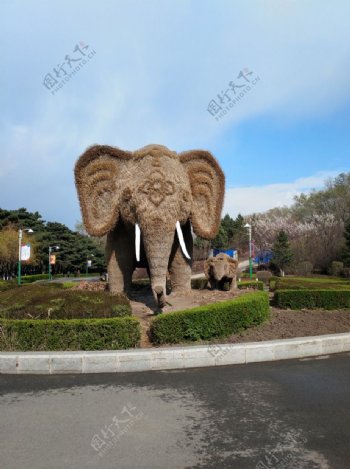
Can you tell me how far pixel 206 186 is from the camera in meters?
11.6

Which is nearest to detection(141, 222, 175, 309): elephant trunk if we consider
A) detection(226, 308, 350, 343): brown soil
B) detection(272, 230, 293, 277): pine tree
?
detection(226, 308, 350, 343): brown soil

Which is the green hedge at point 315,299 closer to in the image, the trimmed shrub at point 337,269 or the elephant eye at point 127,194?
the elephant eye at point 127,194

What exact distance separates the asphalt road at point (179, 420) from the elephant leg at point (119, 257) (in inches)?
190

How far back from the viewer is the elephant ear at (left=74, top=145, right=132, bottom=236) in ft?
35.8

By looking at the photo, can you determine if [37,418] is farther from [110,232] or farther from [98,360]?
[110,232]

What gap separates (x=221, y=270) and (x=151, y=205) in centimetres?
370

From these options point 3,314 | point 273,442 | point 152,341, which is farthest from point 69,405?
point 3,314

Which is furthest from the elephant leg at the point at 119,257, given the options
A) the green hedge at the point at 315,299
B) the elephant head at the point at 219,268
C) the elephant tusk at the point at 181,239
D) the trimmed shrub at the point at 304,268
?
the trimmed shrub at the point at 304,268

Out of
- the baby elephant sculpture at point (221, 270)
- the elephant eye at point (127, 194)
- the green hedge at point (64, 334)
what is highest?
the elephant eye at point (127, 194)

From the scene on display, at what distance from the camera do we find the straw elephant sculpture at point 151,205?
32.2 feet

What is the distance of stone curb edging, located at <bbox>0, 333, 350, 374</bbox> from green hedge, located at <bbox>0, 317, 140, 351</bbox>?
2.10 ft

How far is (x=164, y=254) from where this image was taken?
9.87m

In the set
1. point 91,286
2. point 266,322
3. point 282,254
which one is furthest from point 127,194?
point 282,254

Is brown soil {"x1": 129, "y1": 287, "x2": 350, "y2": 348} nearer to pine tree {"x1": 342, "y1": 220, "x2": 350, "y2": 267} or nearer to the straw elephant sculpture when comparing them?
the straw elephant sculpture
